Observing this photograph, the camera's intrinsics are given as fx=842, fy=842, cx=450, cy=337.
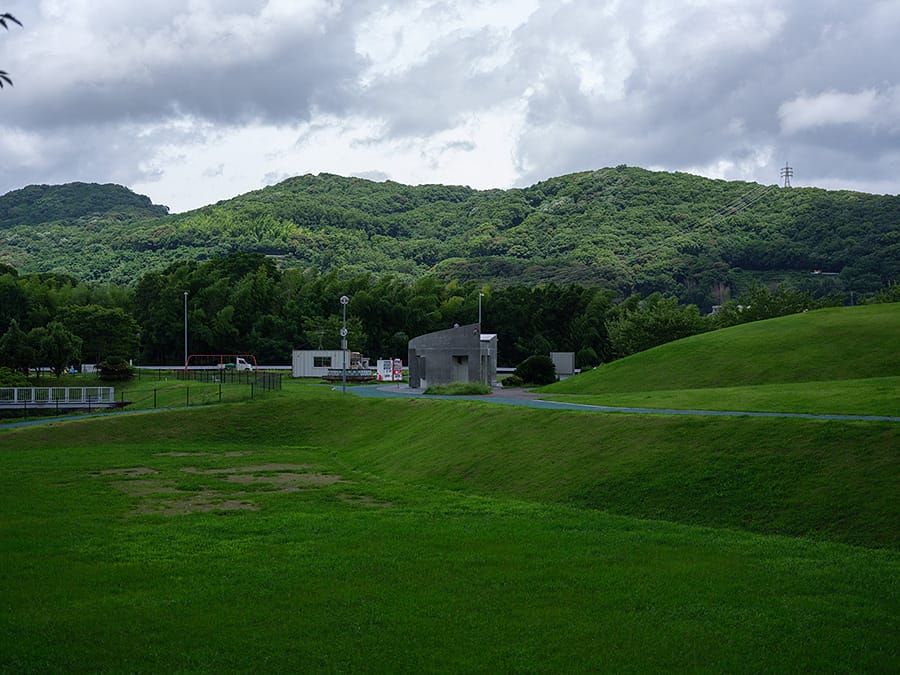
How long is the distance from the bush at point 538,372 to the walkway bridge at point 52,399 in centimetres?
2189

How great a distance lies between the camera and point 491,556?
38.1ft

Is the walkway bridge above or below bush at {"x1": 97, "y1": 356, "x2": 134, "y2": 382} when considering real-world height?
below

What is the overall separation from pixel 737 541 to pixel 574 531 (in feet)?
7.99

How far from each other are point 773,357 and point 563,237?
409 ft

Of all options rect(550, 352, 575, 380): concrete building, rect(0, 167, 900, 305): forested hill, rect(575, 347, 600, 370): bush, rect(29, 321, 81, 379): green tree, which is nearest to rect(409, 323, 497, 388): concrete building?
rect(550, 352, 575, 380): concrete building

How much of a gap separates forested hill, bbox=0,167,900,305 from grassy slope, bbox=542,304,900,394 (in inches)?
3323

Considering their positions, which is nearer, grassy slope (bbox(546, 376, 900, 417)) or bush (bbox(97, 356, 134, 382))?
grassy slope (bbox(546, 376, 900, 417))

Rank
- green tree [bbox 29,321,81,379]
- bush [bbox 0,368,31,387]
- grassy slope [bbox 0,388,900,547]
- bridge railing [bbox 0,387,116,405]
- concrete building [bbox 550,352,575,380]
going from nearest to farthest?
1. grassy slope [bbox 0,388,900,547]
2. bridge railing [bbox 0,387,116,405]
3. bush [bbox 0,368,31,387]
4. concrete building [bbox 550,352,575,380]
5. green tree [bbox 29,321,81,379]

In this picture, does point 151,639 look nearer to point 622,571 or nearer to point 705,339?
point 622,571

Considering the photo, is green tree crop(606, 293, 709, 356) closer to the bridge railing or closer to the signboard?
the signboard

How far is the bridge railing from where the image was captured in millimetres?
39656

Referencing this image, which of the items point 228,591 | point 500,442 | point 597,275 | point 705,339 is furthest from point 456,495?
point 597,275

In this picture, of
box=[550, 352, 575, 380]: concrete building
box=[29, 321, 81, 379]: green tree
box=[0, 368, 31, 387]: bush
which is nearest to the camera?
box=[0, 368, 31, 387]: bush

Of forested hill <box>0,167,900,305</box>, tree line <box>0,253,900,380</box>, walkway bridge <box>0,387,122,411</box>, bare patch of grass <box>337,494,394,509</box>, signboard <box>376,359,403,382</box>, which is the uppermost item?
forested hill <box>0,167,900,305</box>
